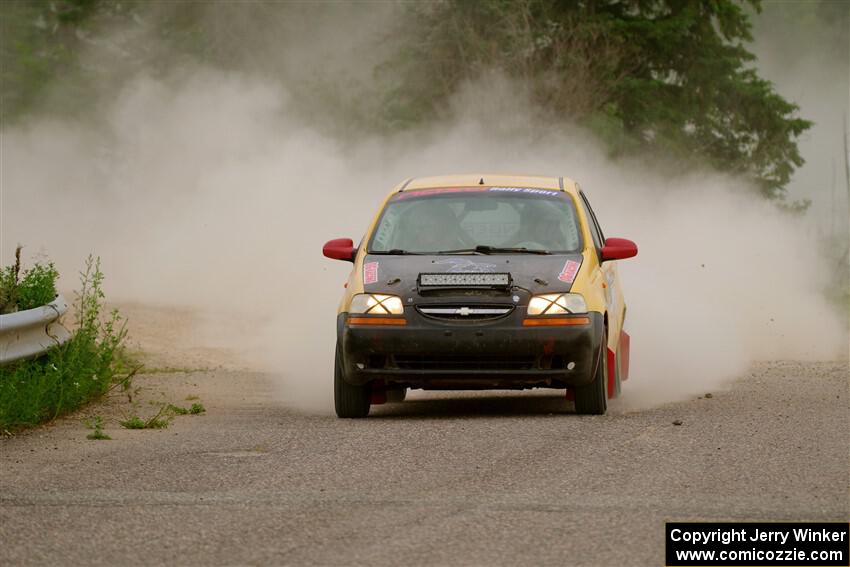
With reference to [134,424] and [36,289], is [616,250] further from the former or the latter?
[36,289]

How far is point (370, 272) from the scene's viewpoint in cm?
1164

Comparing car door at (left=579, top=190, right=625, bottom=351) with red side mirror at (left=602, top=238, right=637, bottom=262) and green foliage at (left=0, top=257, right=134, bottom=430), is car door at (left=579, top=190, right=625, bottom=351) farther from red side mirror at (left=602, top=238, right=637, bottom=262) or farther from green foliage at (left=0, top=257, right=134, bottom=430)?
green foliage at (left=0, top=257, right=134, bottom=430)

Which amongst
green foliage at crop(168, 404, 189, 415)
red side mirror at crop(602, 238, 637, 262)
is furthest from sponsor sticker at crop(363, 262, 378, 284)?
green foliage at crop(168, 404, 189, 415)

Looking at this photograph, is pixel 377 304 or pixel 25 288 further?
pixel 25 288

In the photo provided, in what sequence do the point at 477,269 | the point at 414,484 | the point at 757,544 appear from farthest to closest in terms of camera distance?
the point at 477,269 → the point at 414,484 → the point at 757,544

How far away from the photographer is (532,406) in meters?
12.7

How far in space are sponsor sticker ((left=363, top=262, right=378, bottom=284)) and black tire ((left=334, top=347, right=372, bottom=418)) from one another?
507mm

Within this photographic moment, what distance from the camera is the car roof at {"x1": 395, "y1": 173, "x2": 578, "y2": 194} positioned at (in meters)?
12.8

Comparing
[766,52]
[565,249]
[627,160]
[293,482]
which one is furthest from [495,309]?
[766,52]

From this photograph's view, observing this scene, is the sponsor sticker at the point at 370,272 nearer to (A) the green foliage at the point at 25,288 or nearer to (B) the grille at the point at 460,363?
(B) the grille at the point at 460,363

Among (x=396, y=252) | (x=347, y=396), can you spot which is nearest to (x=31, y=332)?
(x=347, y=396)

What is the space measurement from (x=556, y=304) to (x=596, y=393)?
2.34 feet

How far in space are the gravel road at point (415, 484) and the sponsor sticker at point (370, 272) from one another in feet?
3.05

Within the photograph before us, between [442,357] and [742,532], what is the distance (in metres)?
4.25
